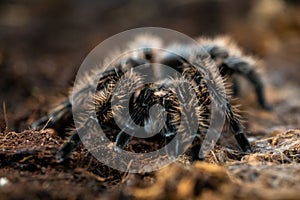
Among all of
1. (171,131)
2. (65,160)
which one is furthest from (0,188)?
(171,131)

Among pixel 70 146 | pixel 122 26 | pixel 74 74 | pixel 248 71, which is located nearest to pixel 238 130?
pixel 70 146

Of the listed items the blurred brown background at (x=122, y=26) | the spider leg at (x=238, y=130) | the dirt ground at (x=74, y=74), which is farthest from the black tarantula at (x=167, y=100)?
the blurred brown background at (x=122, y=26)

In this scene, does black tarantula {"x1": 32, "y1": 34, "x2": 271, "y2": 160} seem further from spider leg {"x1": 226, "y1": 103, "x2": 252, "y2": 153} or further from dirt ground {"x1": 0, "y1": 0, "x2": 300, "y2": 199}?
dirt ground {"x1": 0, "y1": 0, "x2": 300, "y2": 199}

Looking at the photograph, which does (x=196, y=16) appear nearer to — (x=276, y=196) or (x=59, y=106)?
(x=59, y=106)

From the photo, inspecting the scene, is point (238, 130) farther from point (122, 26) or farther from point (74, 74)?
point (122, 26)

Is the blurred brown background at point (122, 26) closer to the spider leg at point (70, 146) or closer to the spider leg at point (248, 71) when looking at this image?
A: the spider leg at point (248, 71)

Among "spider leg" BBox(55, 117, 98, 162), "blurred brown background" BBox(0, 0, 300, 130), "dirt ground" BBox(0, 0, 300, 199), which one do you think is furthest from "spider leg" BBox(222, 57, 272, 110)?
"spider leg" BBox(55, 117, 98, 162)
